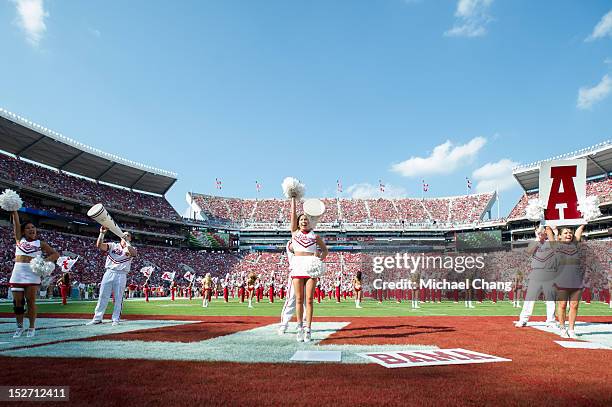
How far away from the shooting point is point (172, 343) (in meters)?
5.72

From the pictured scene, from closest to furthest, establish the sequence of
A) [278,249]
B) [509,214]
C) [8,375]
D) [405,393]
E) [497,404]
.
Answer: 1. [497,404]
2. [405,393]
3. [8,375]
4. [509,214]
5. [278,249]

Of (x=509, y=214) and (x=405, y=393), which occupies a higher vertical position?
(x=509, y=214)

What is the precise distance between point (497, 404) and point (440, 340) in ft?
11.7

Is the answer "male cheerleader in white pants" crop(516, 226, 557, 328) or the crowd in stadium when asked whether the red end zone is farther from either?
the crowd in stadium

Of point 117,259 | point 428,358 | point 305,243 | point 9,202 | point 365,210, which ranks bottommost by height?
point 428,358

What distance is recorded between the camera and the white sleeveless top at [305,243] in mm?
6199

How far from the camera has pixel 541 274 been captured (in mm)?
8562

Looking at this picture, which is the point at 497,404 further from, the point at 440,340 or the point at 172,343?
the point at 172,343

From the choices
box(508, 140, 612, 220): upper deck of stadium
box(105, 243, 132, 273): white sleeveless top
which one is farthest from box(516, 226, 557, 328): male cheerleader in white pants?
box(508, 140, 612, 220): upper deck of stadium

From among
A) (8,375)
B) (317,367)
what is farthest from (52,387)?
(317,367)

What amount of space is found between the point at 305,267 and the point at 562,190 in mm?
5442

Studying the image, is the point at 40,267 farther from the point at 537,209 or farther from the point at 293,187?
the point at 537,209

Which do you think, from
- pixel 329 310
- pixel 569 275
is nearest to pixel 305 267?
pixel 569 275

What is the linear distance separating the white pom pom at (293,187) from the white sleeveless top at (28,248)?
4234 millimetres
